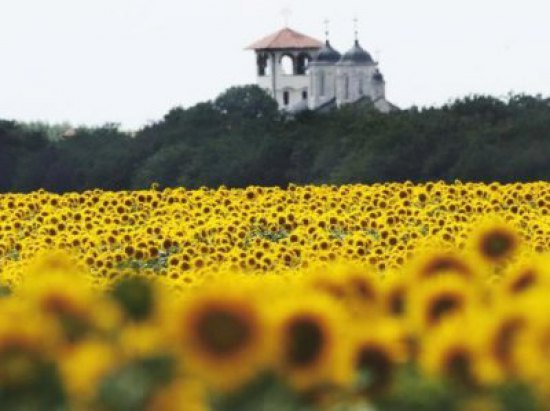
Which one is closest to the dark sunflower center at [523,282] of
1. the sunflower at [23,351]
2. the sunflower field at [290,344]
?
the sunflower field at [290,344]

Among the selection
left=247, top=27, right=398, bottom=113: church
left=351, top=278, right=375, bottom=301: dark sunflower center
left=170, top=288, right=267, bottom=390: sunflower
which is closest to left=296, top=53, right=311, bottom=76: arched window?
left=247, top=27, right=398, bottom=113: church

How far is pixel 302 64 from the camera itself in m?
156

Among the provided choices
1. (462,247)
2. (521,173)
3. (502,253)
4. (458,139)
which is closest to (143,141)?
(458,139)

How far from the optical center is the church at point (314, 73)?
136875 millimetres

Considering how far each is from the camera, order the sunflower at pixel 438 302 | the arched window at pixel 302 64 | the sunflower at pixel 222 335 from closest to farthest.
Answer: the sunflower at pixel 222 335 < the sunflower at pixel 438 302 < the arched window at pixel 302 64

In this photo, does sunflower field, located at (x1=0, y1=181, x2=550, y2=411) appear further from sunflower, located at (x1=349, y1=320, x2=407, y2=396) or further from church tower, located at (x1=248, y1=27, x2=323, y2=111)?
church tower, located at (x1=248, y1=27, x2=323, y2=111)

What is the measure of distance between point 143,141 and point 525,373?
74154 millimetres

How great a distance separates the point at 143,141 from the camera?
254 ft

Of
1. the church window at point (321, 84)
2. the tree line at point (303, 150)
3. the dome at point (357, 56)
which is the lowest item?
the tree line at point (303, 150)

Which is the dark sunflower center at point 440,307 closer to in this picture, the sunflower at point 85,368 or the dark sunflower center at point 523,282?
the dark sunflower center at point 523,282

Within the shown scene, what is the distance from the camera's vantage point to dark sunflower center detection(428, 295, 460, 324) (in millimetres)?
4051

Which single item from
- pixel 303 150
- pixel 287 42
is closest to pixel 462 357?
pixel 303 150

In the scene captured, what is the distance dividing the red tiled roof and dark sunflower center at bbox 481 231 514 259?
149 metres

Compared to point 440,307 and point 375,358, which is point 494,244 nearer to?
point 440,307
